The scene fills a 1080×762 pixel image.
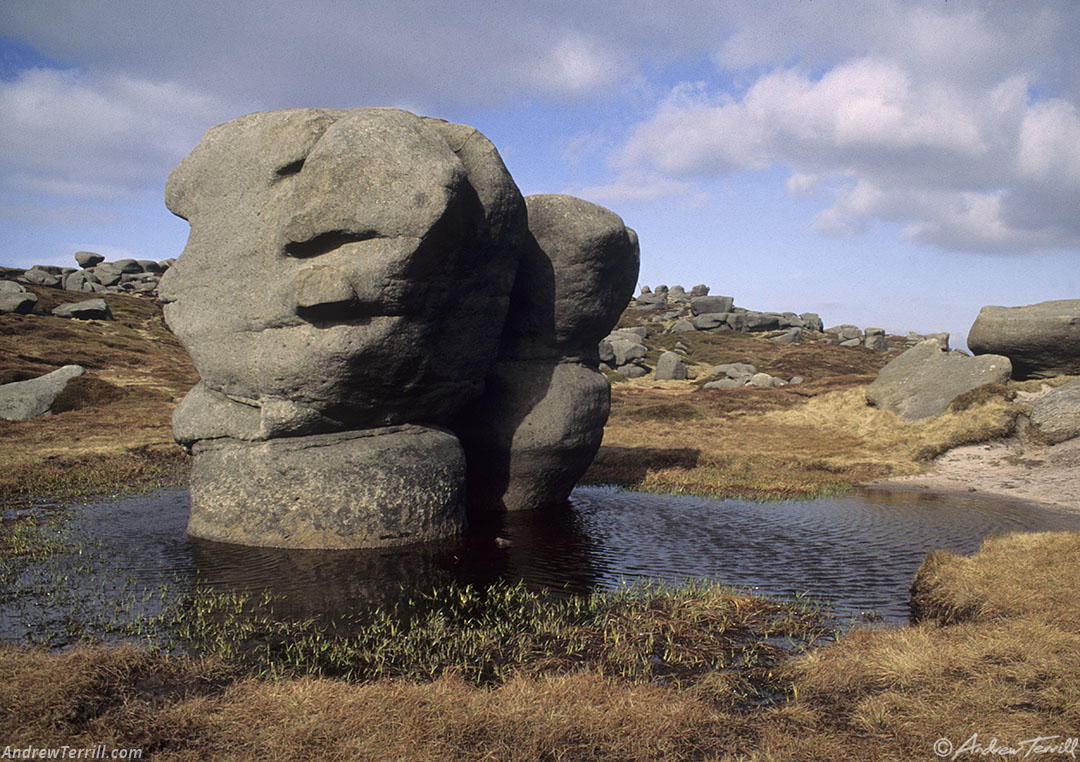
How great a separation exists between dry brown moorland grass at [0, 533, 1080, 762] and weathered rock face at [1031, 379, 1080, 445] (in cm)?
1793

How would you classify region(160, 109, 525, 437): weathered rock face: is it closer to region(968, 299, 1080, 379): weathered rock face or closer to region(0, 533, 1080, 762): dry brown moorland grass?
region(0, 533, 1080, 762): dry brown moorland grass

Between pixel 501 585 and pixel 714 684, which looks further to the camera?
pixel 501 585

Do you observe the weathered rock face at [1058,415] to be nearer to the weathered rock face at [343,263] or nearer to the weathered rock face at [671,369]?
the weathered rock face at [343,263]

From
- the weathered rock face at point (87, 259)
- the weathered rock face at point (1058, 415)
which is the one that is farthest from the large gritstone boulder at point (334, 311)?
the weathered rock face at point (87, 259)

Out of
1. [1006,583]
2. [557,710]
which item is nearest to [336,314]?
[557,710]

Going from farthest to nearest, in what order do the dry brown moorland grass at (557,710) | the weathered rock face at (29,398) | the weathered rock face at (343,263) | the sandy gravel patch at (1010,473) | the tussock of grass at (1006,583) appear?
1. the weathered rock face at (29,398)
2. the sandy gravel patch at (1010,473)
3. the weathered rock face at (343,263)
4. the tussock of grass at (1006,583)
5. the dry brown moorland grass at (557,710)

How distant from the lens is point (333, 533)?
1292cm

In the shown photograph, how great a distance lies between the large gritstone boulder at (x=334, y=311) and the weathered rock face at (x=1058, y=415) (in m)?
18.8

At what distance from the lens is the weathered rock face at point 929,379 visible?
28.3 m

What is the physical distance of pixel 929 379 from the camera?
99.3 ft

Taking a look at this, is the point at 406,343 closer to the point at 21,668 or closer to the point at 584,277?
the point at 584,277

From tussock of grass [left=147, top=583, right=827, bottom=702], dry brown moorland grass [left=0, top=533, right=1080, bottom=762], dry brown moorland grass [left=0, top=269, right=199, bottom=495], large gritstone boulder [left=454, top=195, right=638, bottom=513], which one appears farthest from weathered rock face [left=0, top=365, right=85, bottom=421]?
dry brown moorland grass [left=0, top=533, right=1080, bottom=762]

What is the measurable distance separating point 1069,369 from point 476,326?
2536 centimetres

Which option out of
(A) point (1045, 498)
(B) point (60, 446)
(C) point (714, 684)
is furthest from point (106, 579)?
(A) point (1045, 498)
